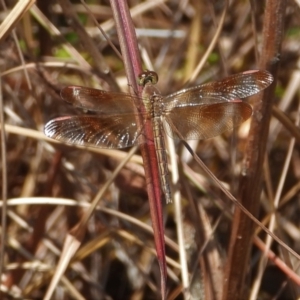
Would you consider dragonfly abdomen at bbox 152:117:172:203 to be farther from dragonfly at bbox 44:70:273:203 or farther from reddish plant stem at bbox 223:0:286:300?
reddish plant stem at bbox 223:0:286:300

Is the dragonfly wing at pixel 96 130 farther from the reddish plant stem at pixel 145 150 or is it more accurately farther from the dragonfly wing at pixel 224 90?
the reddish plant stem at pixel 145 150

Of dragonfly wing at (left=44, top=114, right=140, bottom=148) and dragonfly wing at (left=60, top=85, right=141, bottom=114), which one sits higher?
dragonfly wing at (left=60, top=85, right=141, bottom=114)

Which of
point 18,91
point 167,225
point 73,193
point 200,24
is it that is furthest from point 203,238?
point 200,24

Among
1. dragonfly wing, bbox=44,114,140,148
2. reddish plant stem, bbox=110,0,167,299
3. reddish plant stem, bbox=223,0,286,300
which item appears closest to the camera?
reddish plant stem, bbox=110,0,167,299

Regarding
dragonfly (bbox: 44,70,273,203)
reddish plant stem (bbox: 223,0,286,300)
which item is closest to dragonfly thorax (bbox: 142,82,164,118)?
dragonfly (bbox: 44,70,273,203)

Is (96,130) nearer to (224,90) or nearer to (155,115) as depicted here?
(155,115)

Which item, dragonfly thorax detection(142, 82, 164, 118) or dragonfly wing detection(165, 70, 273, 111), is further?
dragonfly thorax detection(142, 82, 164, 118)

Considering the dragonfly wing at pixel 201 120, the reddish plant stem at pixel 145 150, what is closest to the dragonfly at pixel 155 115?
the dragonfly wing at pixel 201 120

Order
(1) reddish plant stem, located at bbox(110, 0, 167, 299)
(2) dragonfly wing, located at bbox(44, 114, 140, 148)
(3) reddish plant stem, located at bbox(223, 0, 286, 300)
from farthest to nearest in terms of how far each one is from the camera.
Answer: (2) dragonfly wing, located at bbox(44, 114, 140, 148) → (3) reddish plant stem, located at bbox(223, 0, 286, 300) → (1) reddish plant stem, located at bbox(110, 0, 167, 299)
